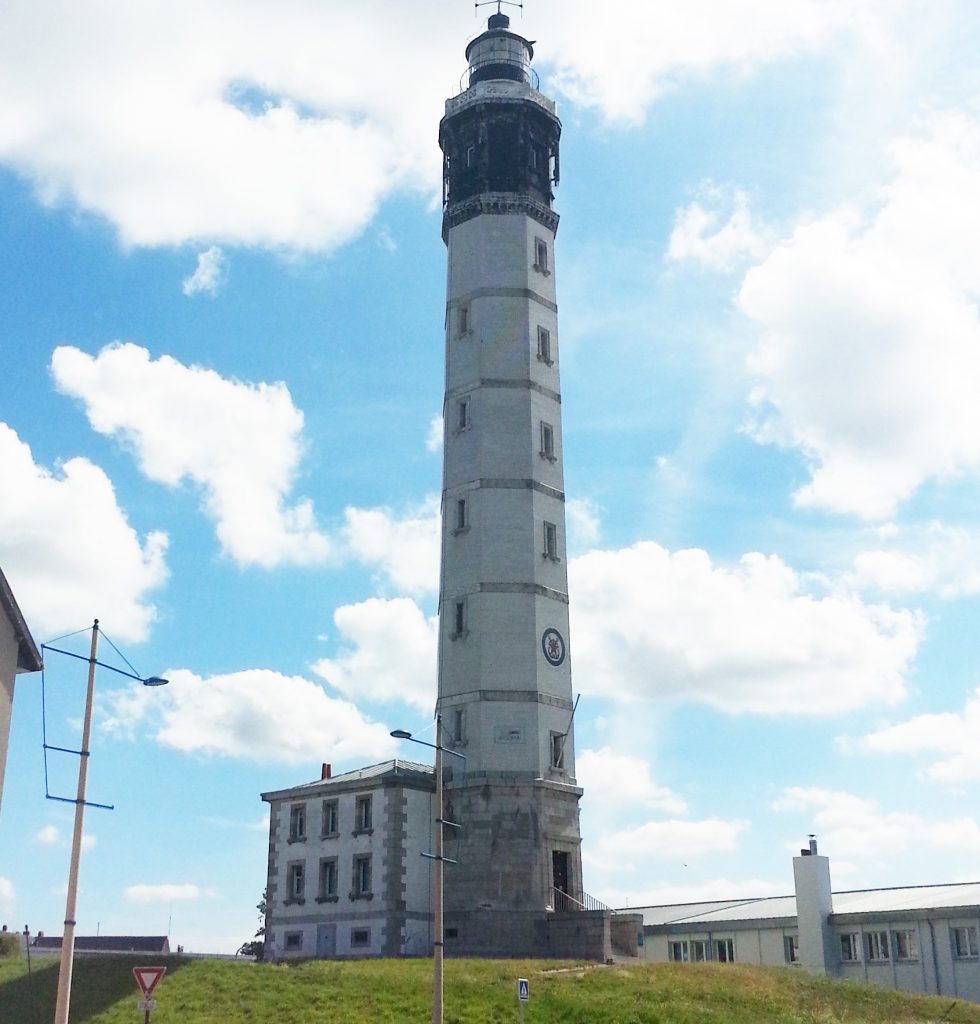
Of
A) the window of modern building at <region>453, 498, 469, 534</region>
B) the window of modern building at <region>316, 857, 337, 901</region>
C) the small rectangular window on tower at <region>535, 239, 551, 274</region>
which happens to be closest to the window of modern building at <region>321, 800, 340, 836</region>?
the window of modern building at <region>316, 857, 337, 901</region>

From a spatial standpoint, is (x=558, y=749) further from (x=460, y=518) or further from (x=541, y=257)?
(x=541, y=257)

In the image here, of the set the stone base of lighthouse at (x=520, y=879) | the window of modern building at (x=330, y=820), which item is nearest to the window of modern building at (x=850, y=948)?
the stone base of lighthouse at (x=520, y=879)

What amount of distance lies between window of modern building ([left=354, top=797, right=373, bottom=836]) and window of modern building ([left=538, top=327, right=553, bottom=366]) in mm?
22650

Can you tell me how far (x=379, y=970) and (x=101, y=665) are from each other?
1842cm

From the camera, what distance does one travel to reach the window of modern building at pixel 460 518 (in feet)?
189

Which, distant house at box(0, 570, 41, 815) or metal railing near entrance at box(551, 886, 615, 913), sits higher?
distant house at box(0, 570, 41, 815)

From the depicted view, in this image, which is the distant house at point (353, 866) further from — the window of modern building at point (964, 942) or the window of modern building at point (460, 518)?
the window of modern building at point (964, 942)

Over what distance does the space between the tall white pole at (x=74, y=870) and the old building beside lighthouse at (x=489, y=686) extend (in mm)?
26012

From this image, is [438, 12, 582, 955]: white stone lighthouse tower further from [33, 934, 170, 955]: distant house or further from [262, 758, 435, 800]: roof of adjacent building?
[33, 934, 170, 955]: distant house

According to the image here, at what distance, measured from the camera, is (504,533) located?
56.6m

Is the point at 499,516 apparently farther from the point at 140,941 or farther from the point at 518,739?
the point at 140,941

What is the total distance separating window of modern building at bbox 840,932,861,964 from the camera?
55125 mm

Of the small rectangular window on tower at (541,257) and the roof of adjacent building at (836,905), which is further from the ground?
the small rectangular window on tower at (541,257)

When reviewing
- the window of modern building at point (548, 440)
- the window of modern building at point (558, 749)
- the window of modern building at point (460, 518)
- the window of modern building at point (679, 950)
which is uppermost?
the window of modern building at point (548, 440)
